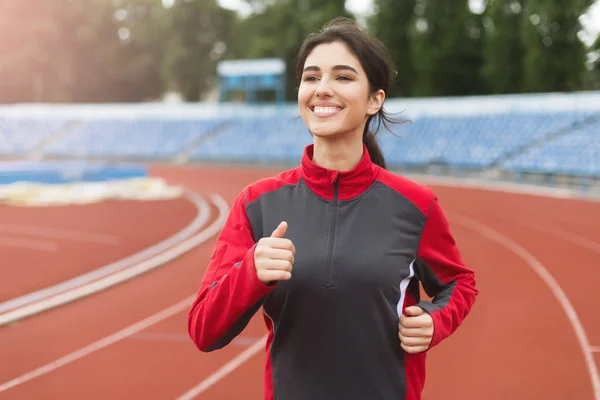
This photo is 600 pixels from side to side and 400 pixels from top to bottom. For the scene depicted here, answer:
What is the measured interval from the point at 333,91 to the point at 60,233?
12.2 m

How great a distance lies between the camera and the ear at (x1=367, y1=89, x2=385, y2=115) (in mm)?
2151

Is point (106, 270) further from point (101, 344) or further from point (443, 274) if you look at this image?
point (443, 274)

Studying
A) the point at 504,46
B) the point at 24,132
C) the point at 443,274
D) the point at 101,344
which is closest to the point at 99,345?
the point at 101,344

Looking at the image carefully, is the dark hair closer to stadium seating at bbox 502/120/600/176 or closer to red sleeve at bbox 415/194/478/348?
red sleeve at bbox 415/194/478/348

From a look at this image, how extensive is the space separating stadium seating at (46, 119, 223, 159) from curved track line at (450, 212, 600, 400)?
22791mm

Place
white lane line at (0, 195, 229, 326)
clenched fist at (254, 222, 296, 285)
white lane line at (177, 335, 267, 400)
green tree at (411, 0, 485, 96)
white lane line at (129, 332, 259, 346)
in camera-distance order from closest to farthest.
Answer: clenched fist at (254, 222, 296, 285) → white lane line at (177, 335, 267, 400) → white lane line at (129, 332, 259, 346) → white lane line at (0, 195, 229, 326) → green tree at (411, 0, 485, 96)

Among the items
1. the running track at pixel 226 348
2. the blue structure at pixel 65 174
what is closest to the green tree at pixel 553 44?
the blue structure at pixel 65 174

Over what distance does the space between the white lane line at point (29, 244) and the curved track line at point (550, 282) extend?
819 centimetres

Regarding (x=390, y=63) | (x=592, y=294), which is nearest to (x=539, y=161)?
(x=592, y=294)

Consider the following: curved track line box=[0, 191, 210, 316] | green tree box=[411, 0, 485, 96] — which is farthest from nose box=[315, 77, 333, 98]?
green tree box=[411, 0, 485, 96]

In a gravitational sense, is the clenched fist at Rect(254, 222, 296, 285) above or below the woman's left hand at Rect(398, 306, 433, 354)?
above

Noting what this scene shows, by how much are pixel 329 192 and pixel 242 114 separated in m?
34.2

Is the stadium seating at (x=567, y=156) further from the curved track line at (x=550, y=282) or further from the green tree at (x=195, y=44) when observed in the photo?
the green tree at (x=195, y=44)

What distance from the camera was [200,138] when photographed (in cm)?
3569
